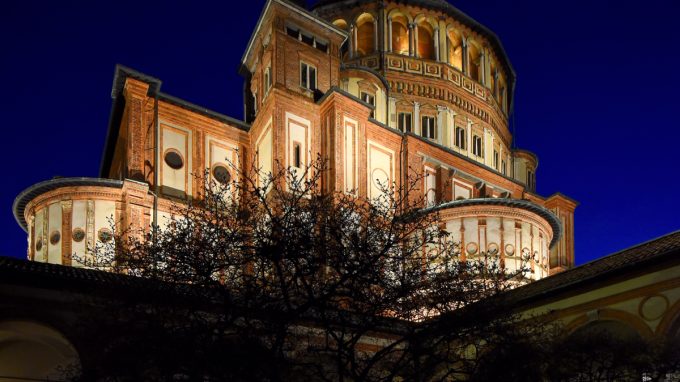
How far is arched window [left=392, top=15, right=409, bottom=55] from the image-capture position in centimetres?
4362

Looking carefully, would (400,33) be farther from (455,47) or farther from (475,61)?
(475,61)

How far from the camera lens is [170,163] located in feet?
97.7

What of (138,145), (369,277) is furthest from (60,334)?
(138,145)

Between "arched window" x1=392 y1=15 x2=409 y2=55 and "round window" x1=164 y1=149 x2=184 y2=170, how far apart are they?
730 inches

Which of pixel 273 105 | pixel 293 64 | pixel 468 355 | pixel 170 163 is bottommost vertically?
pixel 468 355

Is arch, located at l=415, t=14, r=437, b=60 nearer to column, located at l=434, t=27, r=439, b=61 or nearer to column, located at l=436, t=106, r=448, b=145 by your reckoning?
column, located at l=434, t=27, r=439, b=61

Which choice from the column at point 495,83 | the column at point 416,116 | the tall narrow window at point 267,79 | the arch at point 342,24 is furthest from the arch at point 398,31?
the tall narrow window at point 267,79

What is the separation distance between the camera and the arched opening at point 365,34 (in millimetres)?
43469

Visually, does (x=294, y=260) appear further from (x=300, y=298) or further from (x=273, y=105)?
(x=273, y=105)

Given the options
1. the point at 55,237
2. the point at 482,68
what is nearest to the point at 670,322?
the point at 55,237

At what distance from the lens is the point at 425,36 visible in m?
44.2

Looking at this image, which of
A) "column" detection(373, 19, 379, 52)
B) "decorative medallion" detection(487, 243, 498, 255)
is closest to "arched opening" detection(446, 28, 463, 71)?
"column" detection(373, 19, 379, 52)

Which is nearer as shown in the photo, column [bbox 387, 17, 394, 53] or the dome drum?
the dome drum

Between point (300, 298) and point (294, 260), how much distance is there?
6.17 ft
